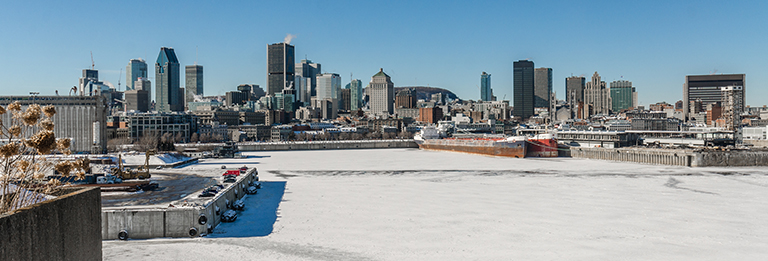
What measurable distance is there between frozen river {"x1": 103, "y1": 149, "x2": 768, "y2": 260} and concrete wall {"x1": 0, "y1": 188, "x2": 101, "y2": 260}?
12.2 m

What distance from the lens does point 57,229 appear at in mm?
10930

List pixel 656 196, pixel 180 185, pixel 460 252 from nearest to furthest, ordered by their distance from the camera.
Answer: pixel 460 252, pixel 656 196, pixel 180 185

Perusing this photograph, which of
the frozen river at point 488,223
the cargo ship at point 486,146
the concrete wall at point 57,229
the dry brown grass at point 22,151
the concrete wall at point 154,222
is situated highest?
the dry brown grass at point 22,151

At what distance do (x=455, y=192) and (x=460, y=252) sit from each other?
65.4 feet

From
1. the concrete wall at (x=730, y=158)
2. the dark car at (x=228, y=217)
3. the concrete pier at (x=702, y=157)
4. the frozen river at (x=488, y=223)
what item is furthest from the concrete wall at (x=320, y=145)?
the dark car at (x=228, y=217)

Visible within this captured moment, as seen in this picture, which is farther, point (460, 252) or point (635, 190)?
point (635, 190)

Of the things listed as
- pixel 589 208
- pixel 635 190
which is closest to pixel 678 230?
pixel 589 208

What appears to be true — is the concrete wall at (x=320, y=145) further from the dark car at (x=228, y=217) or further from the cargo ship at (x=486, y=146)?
the dark car at (x=228, y=217)

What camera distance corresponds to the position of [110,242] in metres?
27.4

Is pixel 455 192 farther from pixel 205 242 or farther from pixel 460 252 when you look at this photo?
pixel 205 242

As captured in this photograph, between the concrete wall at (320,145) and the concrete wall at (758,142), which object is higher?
the concrete wall at (758,142)

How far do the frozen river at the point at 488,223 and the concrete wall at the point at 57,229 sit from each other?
479 inches

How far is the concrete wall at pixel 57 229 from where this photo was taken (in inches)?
377

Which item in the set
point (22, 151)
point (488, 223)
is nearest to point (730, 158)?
point (488, 223)
